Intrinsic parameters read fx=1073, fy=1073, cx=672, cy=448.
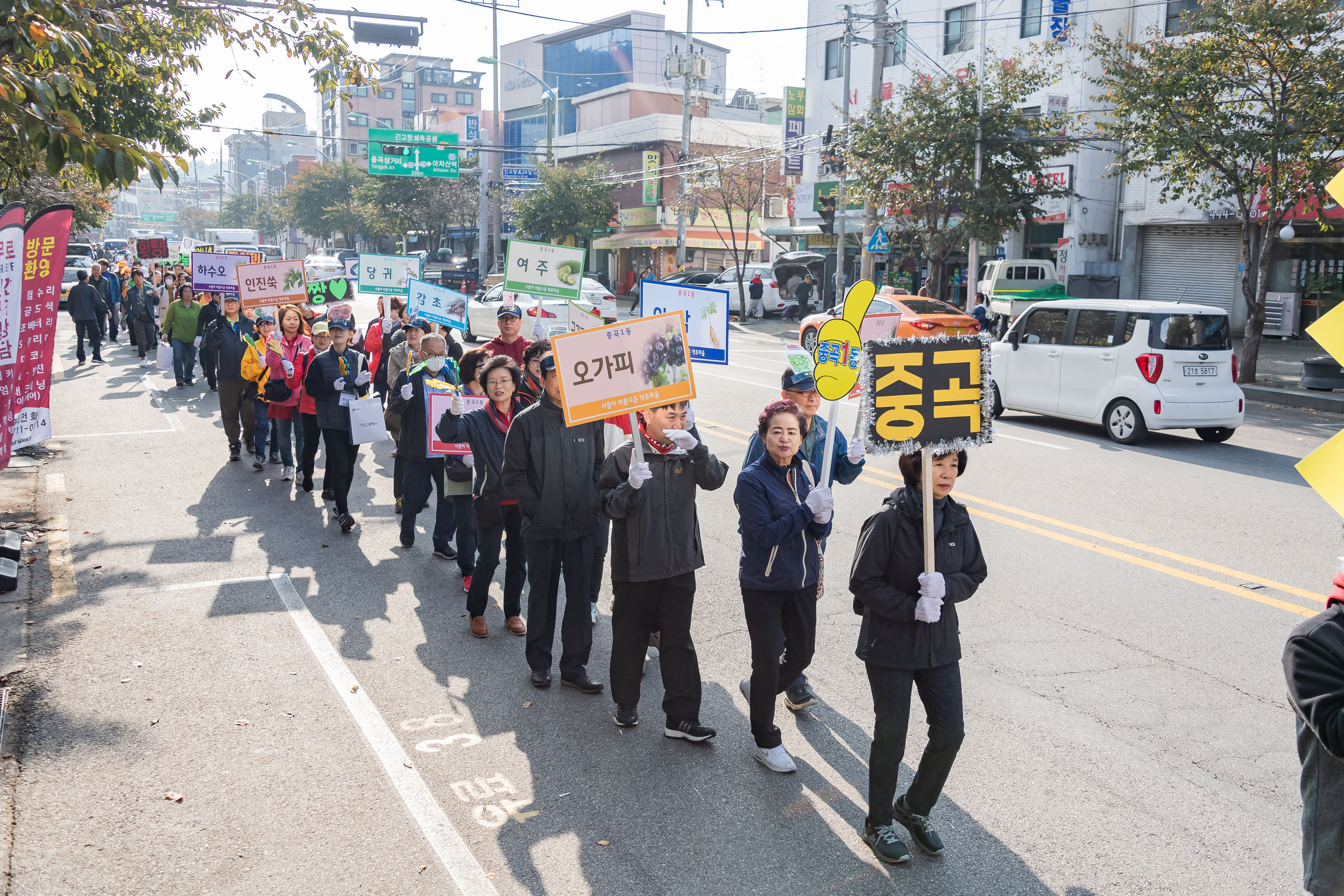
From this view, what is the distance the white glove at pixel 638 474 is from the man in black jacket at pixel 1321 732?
111 inches

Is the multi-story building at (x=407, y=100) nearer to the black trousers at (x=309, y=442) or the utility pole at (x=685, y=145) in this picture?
the utility pole at (x=685, y=145)

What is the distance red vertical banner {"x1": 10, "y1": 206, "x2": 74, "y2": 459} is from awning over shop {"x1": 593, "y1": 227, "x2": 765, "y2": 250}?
42.8 m

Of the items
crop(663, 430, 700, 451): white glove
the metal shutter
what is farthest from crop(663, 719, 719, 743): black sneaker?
the metal shutter

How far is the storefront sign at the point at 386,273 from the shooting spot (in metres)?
13.9

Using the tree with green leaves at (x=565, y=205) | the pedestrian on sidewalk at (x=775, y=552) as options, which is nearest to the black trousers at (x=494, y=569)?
the pedestrian on sidewalk at (x=775, y=552)

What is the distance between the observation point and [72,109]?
33.2 feet

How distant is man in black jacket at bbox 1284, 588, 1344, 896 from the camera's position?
2.48m

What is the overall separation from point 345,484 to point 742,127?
5037 cm

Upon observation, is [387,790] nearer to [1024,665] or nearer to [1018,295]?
[1024,665]

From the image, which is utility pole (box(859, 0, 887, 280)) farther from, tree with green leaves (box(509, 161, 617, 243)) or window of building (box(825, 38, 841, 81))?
tree with green leaves (box(509, 161, 617, 243))

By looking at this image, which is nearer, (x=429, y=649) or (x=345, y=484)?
(x=429, y=649)

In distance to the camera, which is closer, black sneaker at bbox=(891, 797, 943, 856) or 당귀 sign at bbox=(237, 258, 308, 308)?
black sneaker at bbox=(891, 797, 943, 856)

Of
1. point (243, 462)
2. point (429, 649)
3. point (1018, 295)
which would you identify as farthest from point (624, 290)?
point (429, 649)

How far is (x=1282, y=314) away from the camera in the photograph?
2834 centimetres
